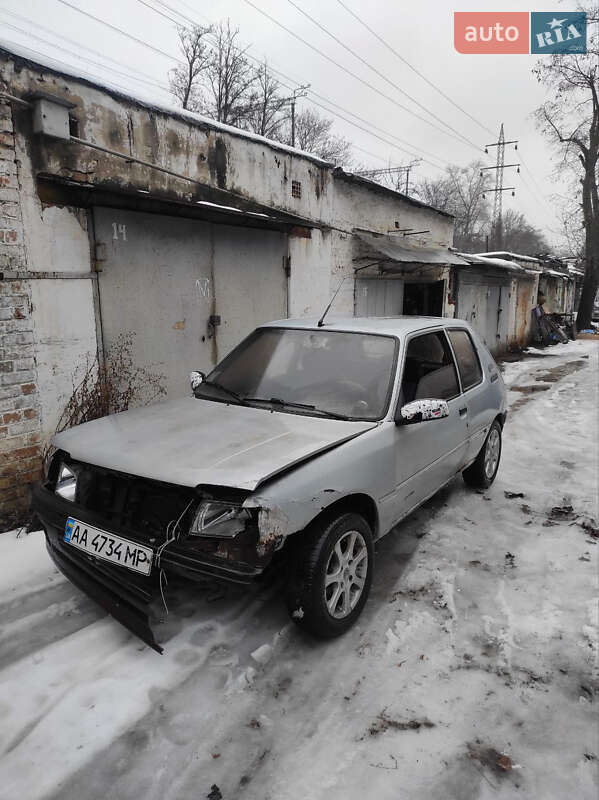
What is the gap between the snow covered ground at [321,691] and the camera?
1.95 meters

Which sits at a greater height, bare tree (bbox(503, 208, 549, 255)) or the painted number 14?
bare tree (bbox(503, 208, 549, 255))

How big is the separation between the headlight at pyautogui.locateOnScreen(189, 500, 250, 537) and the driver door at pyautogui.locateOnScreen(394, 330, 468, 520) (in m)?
1.16

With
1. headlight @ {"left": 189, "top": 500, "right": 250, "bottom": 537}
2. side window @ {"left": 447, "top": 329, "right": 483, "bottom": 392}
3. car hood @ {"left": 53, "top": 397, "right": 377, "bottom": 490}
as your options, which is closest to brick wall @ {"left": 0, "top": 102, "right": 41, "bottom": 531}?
car hood @ {"left": 53, "top": 397, "right": 377, "bottom": 490}

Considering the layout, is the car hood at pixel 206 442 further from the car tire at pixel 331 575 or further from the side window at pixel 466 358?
the side window at pixel 466 358

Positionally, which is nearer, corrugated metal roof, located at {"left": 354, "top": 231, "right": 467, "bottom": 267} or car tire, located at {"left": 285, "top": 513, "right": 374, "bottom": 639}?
car tire, located at {"left": 285, "top": 513, "right": 374, "bottom": 639}

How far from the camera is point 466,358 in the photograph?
4430 millimetres

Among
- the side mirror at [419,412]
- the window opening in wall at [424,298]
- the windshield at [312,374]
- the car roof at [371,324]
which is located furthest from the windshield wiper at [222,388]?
the window opening in wall at [424,298]

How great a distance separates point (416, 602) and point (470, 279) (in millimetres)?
12510

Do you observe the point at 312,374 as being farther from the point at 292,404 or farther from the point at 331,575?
the point at 331,575

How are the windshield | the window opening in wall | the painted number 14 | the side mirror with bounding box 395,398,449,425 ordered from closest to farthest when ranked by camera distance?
the side mirror with bounding box 395,398,449,425, the windshield, the painted number 14, the window opening in wall

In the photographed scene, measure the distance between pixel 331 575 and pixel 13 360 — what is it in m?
3.12

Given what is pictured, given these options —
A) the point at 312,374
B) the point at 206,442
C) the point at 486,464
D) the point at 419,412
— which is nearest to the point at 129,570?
the point at 206,442

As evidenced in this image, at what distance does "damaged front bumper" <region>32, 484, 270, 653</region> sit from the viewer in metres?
2.23

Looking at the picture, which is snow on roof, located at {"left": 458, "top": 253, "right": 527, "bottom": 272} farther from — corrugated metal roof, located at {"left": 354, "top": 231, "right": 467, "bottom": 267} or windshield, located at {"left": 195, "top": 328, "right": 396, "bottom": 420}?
windshield, located at {"left": 195, "top": 328, "right": 396, "bottom": 420}
